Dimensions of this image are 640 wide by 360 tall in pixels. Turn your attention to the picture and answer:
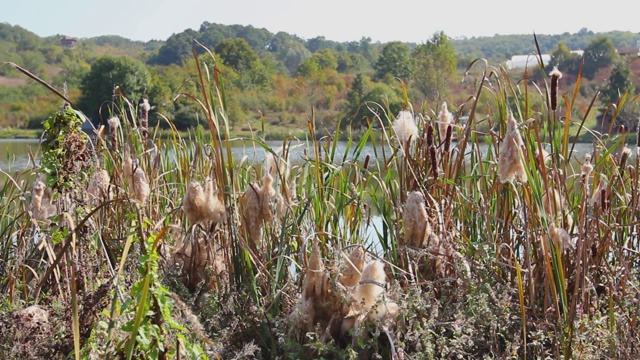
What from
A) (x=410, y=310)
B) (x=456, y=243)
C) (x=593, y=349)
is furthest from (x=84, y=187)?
(x=593, y=349)

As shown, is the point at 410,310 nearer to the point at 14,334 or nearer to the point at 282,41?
the point at 14,334

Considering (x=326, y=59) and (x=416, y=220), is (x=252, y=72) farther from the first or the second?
(x=416, y=220)

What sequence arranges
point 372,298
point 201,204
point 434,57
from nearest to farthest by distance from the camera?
point 372,298, point 201,204, point 434,57

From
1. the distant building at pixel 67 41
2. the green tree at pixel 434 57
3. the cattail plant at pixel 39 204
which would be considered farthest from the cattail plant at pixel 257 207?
the distant building at pixel 67 41

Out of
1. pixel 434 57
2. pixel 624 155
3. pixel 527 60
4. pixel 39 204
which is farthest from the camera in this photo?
pixel 434 57

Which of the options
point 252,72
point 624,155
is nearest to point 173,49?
point 252,72

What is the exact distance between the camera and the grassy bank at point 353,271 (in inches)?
70.4

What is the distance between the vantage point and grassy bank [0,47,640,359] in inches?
70.4

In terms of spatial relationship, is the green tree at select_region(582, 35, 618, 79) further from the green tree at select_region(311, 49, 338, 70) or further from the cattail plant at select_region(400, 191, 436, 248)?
the cattail plant at select_region(400, 191, 436, 248)

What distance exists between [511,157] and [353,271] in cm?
53

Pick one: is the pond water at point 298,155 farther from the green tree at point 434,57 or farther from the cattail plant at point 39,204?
the green tree at point 434,57

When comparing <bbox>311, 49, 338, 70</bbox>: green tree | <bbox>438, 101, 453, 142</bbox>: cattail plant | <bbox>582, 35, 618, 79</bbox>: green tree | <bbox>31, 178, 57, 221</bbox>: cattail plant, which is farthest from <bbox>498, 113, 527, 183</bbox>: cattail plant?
<bbox>311, 49, 338, 70</bbox>: green tree

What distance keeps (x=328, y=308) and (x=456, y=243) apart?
551mm

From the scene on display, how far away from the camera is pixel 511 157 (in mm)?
1743
